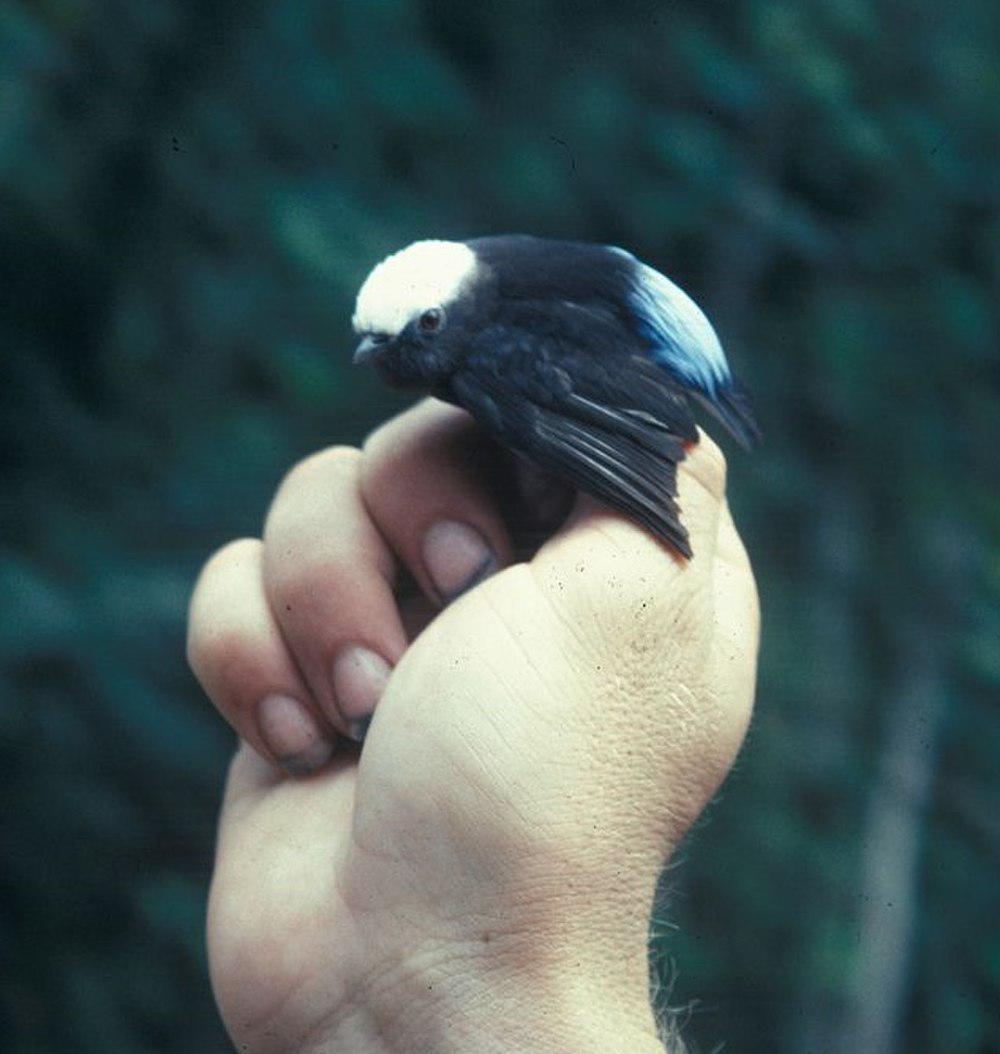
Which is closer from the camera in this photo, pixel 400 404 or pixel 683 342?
→ pixel 683 342

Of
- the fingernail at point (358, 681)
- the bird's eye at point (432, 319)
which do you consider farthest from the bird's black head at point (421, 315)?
the fingernail at point (358, 681)

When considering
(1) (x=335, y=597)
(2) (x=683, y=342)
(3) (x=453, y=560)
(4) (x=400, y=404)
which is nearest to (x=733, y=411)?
(2) (x=683, y=342)

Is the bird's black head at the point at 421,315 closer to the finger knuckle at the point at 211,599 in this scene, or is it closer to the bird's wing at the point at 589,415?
the bird's wing at the point at 589,415

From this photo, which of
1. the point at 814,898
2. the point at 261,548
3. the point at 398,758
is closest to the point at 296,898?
the point at 398,758

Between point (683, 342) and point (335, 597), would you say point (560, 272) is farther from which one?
point (335, 597)

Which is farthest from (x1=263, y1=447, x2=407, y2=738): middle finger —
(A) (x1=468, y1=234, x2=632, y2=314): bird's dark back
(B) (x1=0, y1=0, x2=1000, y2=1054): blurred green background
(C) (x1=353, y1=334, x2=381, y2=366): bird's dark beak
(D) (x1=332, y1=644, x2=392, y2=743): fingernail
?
(B) (x1=0, y1=0, x2=1000, y2=1054): blurred green background

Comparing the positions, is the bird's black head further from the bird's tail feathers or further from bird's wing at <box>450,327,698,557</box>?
the bird's tail feathers
